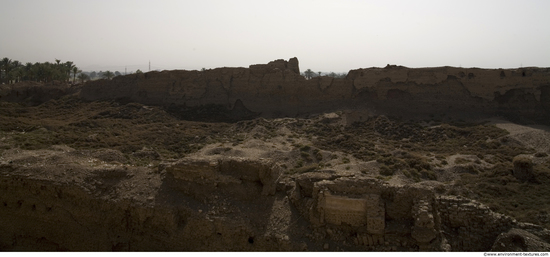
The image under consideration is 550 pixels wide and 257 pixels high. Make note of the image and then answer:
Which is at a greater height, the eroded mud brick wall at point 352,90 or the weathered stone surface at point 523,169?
the eroded mud brick wall at point 352,90

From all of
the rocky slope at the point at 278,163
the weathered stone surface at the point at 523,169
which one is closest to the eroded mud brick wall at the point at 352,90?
the rocky slope at the point at 278,163

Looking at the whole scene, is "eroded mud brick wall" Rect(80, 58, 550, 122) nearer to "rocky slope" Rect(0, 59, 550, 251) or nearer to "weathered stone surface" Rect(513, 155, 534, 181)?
"rocky slope" Rect(0, 59, 550, 251)

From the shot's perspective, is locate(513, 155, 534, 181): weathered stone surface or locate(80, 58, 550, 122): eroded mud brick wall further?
locate(80, 58, 550, 122): eroded mud brick wall

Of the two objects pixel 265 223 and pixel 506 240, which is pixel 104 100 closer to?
pixel 265 223

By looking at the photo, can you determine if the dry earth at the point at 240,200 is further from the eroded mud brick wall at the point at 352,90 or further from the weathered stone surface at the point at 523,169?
the eroded mud brick wall at the point at 352,90

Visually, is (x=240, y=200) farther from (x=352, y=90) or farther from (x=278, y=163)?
(x=352, y=90)

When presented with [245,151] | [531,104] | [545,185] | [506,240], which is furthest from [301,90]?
[506,240]

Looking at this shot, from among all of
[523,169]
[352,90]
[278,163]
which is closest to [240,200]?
[278,163]

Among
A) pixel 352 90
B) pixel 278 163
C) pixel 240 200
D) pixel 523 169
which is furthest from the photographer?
pixel 352 90

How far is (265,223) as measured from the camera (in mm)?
10703

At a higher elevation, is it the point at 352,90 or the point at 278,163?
the point at 352,90

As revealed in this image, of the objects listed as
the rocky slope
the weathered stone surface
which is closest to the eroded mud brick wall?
the rocky slope

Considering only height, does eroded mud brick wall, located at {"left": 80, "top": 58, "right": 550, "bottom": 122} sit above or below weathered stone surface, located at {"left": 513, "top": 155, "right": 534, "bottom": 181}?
above

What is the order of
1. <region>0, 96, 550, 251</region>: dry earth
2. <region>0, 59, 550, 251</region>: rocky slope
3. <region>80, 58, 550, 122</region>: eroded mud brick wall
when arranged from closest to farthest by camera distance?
<region>0, 96, 550, 251</region>: dry earth, <region>0, 59, 550, 251</region>: rocky slope, <region>80, 58, 550, 122</region>: eroded mud brick wall
